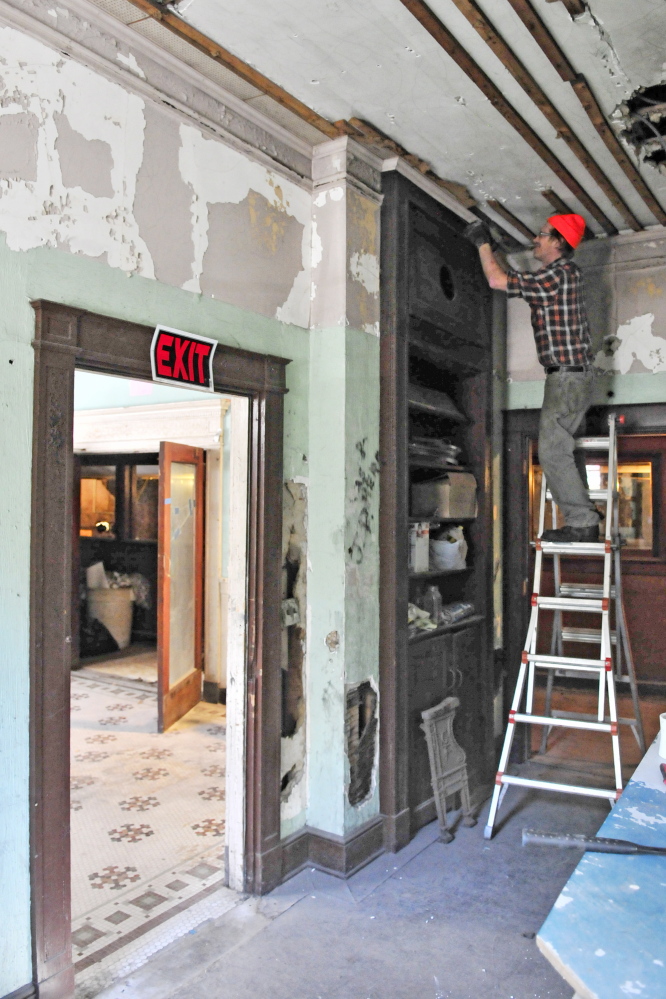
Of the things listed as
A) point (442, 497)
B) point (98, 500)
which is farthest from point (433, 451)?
point (98, 500)

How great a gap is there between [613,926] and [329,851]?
6.07 ft

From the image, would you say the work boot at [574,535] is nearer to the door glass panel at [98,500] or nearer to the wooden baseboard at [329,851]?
the wooden baseboard at [329,851]

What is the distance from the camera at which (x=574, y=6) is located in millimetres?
2254

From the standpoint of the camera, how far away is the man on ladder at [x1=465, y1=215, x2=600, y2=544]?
357 centimetres

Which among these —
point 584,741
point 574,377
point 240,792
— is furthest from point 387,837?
point 574,377

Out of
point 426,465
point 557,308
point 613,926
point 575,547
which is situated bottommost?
point 613,926

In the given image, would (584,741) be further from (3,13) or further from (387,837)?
(3,13)

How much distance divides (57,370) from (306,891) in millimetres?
2297

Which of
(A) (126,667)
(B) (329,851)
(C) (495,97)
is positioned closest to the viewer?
(C) (495,97)

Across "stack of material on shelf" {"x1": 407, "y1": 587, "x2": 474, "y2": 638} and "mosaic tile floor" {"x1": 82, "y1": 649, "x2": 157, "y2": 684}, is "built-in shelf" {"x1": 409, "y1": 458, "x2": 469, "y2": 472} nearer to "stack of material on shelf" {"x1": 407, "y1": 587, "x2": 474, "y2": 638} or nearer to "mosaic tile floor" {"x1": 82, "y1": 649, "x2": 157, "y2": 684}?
"stack of material on shelf" {"x1": 407, "y1": 587, "x2": 474, "y2": 638}

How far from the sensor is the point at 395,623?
3.33 m

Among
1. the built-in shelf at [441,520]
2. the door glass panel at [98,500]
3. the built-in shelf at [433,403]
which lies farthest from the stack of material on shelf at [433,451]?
the door glass panel at [98,500]

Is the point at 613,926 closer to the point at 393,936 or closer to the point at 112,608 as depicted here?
the point at 393,936

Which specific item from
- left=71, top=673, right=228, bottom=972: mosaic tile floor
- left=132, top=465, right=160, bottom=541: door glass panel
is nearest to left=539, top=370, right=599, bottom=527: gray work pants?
left=71, top=673, right=228, bottom=972: mosaic tile floor
